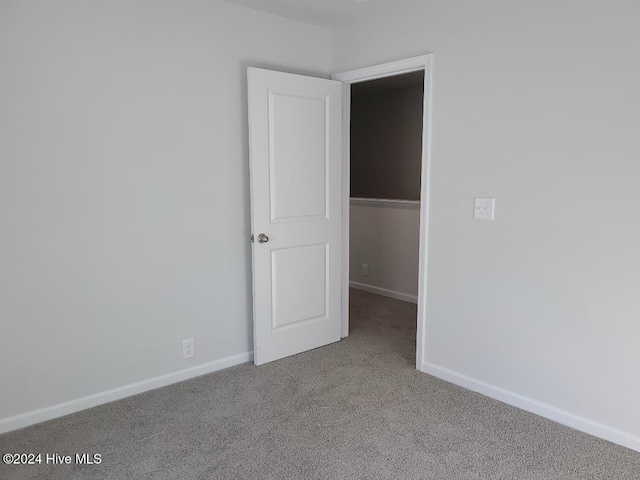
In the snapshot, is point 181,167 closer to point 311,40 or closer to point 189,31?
point 189,31

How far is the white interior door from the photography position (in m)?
2.93

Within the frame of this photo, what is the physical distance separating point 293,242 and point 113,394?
4.74 ft

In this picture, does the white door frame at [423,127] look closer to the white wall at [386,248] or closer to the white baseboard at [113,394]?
the white baseboard at [113,394]

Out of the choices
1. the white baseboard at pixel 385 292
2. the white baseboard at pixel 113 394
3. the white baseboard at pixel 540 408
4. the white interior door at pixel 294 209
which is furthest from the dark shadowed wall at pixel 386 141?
the white baseboard at pixel 113 394

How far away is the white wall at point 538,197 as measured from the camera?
6.84 ft

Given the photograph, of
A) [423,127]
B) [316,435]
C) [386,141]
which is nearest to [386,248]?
[386,141]

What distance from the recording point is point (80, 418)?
7.93 feet

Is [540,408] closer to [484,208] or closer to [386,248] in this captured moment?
[484,208]

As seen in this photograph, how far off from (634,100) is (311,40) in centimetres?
208

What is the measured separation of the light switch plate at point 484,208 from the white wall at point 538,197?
4cm

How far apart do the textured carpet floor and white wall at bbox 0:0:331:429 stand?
0.99 feet

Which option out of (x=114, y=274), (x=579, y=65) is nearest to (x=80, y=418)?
(x=114, y=274)

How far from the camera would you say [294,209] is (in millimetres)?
3119

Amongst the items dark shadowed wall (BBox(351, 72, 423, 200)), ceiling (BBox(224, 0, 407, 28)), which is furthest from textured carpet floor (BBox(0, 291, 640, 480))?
dark shadowed wall (BBox(351, 72, 423, 200))
